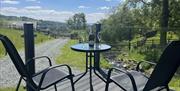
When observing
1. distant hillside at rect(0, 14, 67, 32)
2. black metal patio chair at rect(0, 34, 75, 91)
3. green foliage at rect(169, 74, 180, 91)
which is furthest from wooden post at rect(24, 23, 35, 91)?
green foliage at rect(169, 74, 180, 91)

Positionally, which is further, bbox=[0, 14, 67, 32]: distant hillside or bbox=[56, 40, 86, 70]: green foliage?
bbox=[56, 40, 86, 70]: green foliage

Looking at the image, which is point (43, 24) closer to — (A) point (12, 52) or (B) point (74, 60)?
(B) point (74, 60)

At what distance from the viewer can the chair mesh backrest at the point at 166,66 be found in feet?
8.11

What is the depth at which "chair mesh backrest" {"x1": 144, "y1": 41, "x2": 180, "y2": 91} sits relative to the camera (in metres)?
2.47

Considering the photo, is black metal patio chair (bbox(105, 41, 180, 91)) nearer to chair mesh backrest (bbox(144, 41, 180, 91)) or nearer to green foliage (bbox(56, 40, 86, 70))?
chair mesh backrest (bbox(144, 41, 180, 91))

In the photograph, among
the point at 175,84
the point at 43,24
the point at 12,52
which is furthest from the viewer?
the point at 43,24

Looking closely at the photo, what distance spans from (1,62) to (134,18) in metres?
9.78

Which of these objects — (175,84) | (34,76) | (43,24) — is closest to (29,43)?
(34,76)

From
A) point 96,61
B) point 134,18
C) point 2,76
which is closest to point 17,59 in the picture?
point 96,61

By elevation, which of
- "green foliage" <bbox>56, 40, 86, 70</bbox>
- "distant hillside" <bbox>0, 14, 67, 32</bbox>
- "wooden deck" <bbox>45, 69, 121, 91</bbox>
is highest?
"distant hillside" <bbox>0, 14, 67, 32</bbox>

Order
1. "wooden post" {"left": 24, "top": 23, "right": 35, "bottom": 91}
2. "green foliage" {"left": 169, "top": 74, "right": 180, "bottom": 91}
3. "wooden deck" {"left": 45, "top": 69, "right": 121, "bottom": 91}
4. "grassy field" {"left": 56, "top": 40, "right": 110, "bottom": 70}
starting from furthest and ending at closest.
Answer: "grassy field" {"left": 56, "top": 40, "right": 110, "bottom": 70}, "green foliage" {"left": 169, "top": 74, "right": 180, "bottom": 91}, "wooden deck" {"left": 45, "top": 69, "right": 121, "bottom": 91}, "wooden post" {"left": 24, "top": 23, "right": 35, "bottom": 91}

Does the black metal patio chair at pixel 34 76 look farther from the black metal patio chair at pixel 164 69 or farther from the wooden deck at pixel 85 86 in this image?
the wooden deck at pixel 85 86

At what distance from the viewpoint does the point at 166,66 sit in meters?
2.54

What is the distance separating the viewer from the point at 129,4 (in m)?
16.0
